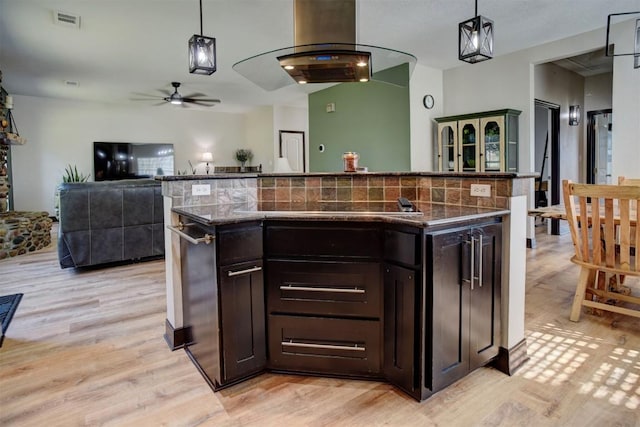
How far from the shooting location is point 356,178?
2541mm

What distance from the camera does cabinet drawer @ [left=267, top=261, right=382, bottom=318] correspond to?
191cm

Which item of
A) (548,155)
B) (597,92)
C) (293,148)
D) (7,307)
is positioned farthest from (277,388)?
(293,148)

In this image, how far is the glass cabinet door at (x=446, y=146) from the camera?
18.9 ft

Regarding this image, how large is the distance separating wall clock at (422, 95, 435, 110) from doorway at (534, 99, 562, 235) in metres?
1.60

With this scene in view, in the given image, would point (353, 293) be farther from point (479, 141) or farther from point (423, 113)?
A: point (423, 113)

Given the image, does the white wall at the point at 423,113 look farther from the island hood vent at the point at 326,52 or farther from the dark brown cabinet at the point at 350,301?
the dark brown cabinet at the point at 350,301

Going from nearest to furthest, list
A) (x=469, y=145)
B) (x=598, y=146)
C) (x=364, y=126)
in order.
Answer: (x=469, y=145), (x=364, y=126), (x=598, y=146)

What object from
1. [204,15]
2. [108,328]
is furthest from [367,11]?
[108,328]

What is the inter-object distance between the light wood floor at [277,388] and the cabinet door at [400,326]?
11 cm

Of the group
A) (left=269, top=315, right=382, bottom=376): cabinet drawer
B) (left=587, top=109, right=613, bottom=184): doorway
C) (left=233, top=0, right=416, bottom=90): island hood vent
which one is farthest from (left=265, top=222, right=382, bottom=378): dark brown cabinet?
(left=587, top=109, right=613, bottom=184): doorway

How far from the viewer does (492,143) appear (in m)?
5.28

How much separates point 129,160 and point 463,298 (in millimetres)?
9066

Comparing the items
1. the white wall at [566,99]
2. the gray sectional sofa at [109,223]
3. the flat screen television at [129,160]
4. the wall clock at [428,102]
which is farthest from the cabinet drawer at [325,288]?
the flat screen television at [129,160]

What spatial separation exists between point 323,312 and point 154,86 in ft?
21.9
